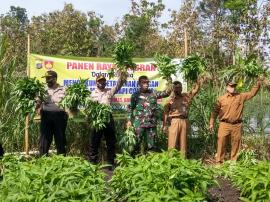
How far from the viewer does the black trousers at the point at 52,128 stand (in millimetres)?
7234

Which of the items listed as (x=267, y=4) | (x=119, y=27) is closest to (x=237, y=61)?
(x=267, y=4)

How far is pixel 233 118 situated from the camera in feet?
24.6

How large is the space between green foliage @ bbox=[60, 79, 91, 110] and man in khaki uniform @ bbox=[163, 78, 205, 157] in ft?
4.50

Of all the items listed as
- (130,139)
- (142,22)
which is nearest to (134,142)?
(130,139)

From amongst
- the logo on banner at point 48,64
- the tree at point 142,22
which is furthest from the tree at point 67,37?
the logo on banner at point 48,64

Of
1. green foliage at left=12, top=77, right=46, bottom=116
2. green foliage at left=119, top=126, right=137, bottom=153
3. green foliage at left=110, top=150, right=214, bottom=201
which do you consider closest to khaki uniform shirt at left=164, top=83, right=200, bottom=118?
green foliage at left=119, top=126, right=137, bottom=153

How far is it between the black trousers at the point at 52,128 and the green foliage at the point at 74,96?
0.32m

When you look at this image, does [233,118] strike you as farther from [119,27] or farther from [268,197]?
[119,27]

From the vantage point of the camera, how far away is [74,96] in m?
6.87

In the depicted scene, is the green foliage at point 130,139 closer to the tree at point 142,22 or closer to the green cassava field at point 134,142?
the green cassava field at point 134,142

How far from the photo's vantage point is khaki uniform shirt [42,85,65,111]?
A: 7.16m

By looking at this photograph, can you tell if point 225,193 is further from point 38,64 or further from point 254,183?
point 38,64

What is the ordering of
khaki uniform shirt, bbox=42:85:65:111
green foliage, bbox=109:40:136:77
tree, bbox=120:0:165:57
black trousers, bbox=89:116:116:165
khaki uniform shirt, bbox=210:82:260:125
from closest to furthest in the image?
khaki uniform shirt, bbox=42:85:65:111 < green foliage, bbox=109:40:136:77 < khaki uniform shirt, bbox=210:82:260:125 < black trousers, bbox=89:116:116:165 < tree, bbox=120:0:165:57

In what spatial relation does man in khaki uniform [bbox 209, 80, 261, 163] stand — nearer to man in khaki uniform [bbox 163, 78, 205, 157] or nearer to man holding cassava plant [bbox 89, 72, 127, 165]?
man in khaki uniform [bbox 163, 78, 205, 157]
